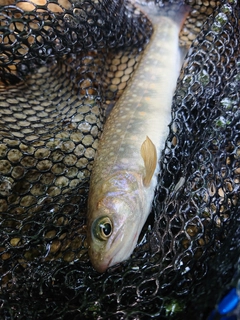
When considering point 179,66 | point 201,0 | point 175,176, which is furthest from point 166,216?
point 201,0

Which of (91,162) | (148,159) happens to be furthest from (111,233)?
(91,162)

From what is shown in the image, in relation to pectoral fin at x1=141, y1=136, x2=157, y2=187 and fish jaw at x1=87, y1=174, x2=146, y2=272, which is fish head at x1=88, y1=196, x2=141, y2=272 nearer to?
fish jaw at x1=87, y1=174, x2=146, y2=272

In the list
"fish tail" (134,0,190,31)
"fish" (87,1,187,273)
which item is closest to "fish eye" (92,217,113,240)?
"fish" (87,1,187,273)

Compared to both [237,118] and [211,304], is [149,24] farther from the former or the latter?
Result: [211,304]

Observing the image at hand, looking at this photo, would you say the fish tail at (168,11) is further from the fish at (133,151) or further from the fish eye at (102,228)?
the fish eye at (102,228)

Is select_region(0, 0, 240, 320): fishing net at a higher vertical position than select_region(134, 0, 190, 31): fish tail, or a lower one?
lower

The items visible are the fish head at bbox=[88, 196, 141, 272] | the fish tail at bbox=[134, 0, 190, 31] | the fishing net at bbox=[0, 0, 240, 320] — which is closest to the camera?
the fishing net at bbox=[0, 0, 240, 320]

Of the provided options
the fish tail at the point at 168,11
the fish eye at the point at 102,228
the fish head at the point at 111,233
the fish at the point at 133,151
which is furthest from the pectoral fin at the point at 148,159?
the fish tail at the point at 168,11

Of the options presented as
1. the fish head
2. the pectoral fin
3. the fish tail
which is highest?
the fish tail
